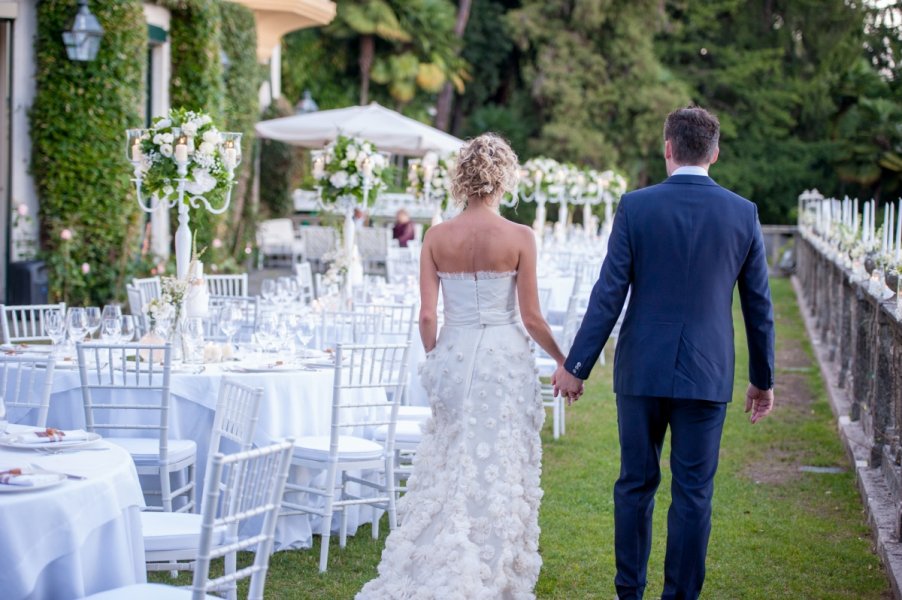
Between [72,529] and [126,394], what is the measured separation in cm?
247

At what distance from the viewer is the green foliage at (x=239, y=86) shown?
54.3 feet

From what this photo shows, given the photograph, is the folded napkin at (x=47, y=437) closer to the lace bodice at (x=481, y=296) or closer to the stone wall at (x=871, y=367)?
the lace bodice at (x=481, y=296)

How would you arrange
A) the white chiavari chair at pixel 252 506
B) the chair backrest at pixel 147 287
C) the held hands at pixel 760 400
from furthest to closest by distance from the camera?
1. the chair backrest at pixel 147 287
2. the held hands at pixel 760 400
3. the white chiavari chair at pixel 252 506

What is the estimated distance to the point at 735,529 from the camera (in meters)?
6.82

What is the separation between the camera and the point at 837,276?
12.8 metres

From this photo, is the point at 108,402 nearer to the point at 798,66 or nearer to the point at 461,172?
the point at 461,172

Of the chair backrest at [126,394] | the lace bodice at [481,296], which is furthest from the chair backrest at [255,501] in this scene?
the chair backrest at [126,394]

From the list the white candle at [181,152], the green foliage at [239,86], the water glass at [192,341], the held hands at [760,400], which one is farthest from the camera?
the green foliage at [239,86]

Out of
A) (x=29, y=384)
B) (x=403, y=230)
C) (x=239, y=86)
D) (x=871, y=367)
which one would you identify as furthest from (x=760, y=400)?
(x=403, y=230)

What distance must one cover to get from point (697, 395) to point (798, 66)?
37402mm

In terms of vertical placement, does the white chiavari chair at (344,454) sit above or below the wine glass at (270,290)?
below

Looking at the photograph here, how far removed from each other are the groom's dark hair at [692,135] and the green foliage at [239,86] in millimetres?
11744

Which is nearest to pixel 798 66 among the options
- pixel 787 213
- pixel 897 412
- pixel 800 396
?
pixel 787 213

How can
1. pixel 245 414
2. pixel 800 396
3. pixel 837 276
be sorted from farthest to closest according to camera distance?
pixel 837 276 < pixel 800 396 < pixel 245 414
